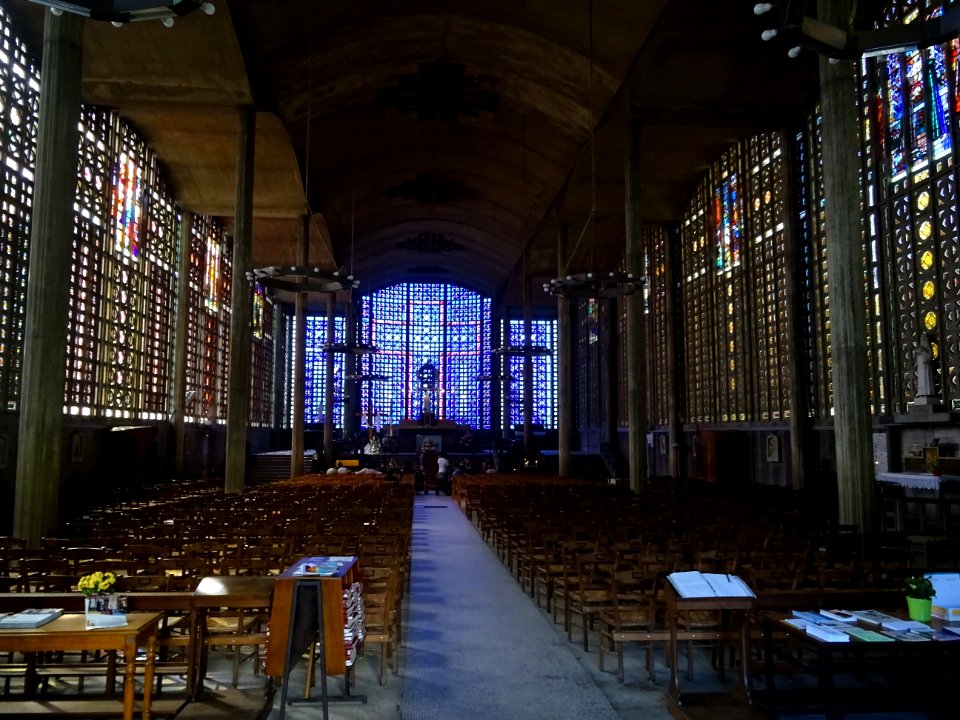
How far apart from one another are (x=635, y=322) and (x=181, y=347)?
1548 cm

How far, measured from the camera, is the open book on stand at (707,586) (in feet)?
15.9

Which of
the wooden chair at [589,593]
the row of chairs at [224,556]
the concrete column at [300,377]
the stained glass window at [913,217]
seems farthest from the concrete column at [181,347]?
the stained glass window at [913,217]

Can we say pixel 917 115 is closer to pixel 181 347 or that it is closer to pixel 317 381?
pixel 181 347

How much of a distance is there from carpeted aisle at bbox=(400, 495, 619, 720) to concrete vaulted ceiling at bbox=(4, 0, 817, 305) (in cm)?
1292

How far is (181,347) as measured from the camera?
2569 centimetres

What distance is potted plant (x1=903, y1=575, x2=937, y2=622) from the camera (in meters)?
4.36

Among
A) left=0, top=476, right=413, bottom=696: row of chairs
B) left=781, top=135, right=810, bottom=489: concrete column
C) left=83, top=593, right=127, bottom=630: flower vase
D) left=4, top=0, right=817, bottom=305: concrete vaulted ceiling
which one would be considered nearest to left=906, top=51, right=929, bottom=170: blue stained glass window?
left=4, top=0, right=817, bottom=305: concrete vaulted ceiling

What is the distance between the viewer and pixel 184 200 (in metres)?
25.6

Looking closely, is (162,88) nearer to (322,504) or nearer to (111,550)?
(322,504)

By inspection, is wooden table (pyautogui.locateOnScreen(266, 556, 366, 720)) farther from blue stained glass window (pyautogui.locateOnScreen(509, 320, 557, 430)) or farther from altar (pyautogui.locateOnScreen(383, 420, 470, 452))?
blue stained glass window (pyautogui.locateOnScreen(509, 320, 557, 430))

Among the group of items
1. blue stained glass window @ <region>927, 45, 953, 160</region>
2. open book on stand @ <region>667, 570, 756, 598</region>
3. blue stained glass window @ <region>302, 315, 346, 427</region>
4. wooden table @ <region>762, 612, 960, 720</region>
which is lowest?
wooden table @ <region>762, 612, 960, 720</region>

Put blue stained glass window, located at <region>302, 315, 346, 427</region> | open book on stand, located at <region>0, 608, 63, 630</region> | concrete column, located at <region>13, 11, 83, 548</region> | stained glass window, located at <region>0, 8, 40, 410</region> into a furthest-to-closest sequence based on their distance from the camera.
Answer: blue stained glass window, located at <region>302, 315, 346, 427</region> < stained glass window, located at <region>0, 8, 40, 410</region> < concrete column, located at <region>13, 11, 83, 548</region> < open book on stand, located at <region>0, 608, 63, 630</region>

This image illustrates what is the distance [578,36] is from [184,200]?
14.5 meters

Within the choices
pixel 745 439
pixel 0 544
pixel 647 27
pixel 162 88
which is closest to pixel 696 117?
pixel 647 27
